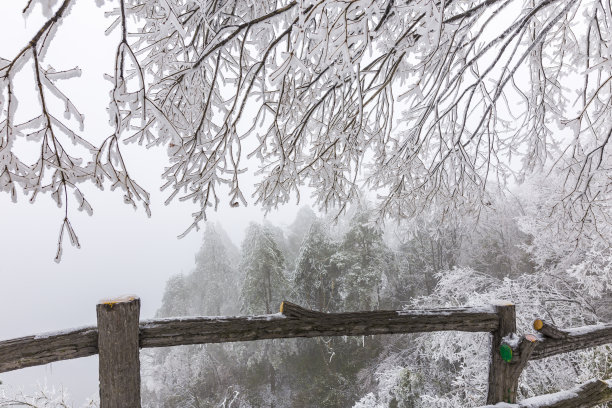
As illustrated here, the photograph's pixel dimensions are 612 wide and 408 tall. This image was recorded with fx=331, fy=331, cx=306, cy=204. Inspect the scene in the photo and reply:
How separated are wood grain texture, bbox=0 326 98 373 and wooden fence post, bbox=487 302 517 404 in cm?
191

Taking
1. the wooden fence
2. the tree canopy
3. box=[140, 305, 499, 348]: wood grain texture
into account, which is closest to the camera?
the tree canopy

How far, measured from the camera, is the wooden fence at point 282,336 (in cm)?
122

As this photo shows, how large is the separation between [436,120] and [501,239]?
13.8 meters

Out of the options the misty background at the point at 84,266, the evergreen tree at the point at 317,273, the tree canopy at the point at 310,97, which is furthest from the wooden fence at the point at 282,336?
the misty background at the point at 84,266

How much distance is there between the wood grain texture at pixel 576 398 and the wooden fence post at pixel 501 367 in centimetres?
8

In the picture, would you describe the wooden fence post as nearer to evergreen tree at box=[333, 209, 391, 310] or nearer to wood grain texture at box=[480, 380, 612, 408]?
wood grain texture at box=[480, 380, 612, 408]

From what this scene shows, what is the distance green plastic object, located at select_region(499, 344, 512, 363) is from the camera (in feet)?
5.58

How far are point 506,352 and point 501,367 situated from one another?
0.31ft

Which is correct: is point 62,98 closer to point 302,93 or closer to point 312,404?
point 302,93

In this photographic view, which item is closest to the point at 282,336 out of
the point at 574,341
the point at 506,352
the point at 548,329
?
the point at 506,352

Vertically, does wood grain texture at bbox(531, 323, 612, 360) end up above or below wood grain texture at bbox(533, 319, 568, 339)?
below

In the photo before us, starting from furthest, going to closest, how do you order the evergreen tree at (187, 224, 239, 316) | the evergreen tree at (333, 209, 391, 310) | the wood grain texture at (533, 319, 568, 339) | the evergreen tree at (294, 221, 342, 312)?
the evergreen tree at (187, 224, 239, 316), the evergreen tree at (294, 221, 342, 312), the evergreen tree at (333, 209, 391, 310), the wood grain texture at (533, 319, 568, 339)

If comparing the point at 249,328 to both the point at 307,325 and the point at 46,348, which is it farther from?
the point at 46,348

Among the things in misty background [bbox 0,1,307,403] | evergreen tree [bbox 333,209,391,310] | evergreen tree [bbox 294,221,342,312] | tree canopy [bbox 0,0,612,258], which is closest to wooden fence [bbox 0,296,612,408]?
tree canopy [bbox 0,0,612,258]
